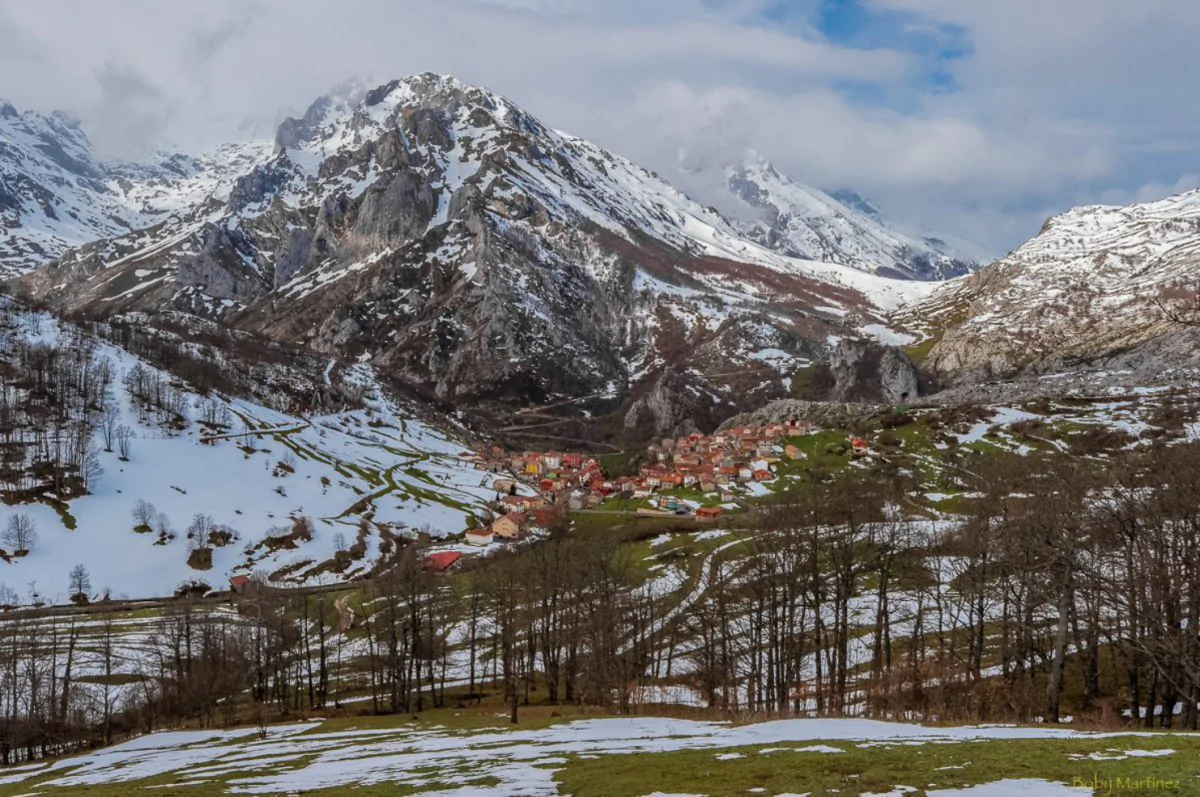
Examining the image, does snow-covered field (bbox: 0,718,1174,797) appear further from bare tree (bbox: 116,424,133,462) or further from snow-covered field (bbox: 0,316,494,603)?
bare tree (bbox: 116,424,133,462)

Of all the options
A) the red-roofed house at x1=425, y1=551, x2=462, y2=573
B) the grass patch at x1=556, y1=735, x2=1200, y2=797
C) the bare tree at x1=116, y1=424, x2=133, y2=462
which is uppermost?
the bare tree at x1=116, y1=424, x2=133, y2=462

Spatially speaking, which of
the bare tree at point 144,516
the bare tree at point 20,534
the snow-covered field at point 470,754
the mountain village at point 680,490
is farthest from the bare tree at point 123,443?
the snow-covered field at point 470,754

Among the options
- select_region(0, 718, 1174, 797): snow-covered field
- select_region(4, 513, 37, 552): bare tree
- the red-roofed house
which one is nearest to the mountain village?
the red-roofed house

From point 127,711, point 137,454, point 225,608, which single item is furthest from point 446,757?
point 137,454

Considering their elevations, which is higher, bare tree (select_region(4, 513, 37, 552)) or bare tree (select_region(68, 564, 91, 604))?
bare tree (select_region(4, 513, 37, 552))

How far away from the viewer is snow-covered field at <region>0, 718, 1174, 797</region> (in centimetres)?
2520

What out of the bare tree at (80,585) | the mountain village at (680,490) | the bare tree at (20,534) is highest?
the mountain village at (680,490)

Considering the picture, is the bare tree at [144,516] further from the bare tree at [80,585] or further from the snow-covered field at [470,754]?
the snow-covered field at [470,754]

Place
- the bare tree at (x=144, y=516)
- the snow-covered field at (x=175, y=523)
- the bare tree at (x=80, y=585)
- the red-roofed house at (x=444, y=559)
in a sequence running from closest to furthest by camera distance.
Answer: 1. the red-roofed house at (x=444, y=559)
2. the bare tree at (x=80, y=585)
3. the snow-covered field at (x=175, y=523)
4. the bare tree at (x=144, y=516)

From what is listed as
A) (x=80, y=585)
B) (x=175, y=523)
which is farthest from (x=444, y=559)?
(x=175, y=523)

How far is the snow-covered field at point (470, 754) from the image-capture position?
25203 millimetres

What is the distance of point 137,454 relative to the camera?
192750 millimetres

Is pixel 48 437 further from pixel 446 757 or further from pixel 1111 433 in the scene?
pixel 1111 433

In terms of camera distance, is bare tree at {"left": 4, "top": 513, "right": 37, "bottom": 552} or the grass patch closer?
the grass patch
